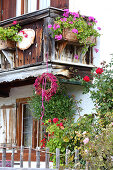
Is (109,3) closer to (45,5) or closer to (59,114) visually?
(45,5)

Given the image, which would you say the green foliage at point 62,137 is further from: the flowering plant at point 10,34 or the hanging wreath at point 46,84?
the flowering plant at point 10,34

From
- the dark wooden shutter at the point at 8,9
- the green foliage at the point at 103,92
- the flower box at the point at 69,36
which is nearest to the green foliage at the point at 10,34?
the flower box at the point at 69,36

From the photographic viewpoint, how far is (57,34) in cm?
1023

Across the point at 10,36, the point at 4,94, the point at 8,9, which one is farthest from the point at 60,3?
the point at 4,94

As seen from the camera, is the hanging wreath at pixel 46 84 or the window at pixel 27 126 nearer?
the hanging wreath at pixel 46 84

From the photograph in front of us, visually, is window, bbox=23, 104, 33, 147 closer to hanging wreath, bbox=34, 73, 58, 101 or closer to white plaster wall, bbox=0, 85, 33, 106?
white plaster wall, bbox=0, 85, 33, 106

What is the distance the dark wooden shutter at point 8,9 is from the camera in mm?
12523

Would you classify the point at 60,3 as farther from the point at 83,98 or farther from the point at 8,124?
the point at 8,124

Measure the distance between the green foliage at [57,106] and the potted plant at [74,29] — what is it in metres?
1.27

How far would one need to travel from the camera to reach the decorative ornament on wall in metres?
10.5

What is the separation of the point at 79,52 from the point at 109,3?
1437 millimetres

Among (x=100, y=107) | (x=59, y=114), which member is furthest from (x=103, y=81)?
(x=59, y=114)

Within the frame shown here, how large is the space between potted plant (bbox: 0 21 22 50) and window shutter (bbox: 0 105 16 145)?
2.63 metres

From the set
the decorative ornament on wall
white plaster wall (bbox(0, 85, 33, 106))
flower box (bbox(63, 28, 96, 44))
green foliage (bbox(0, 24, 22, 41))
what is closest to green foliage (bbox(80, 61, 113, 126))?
flower box (bbox(63, 28, 96, 44))
